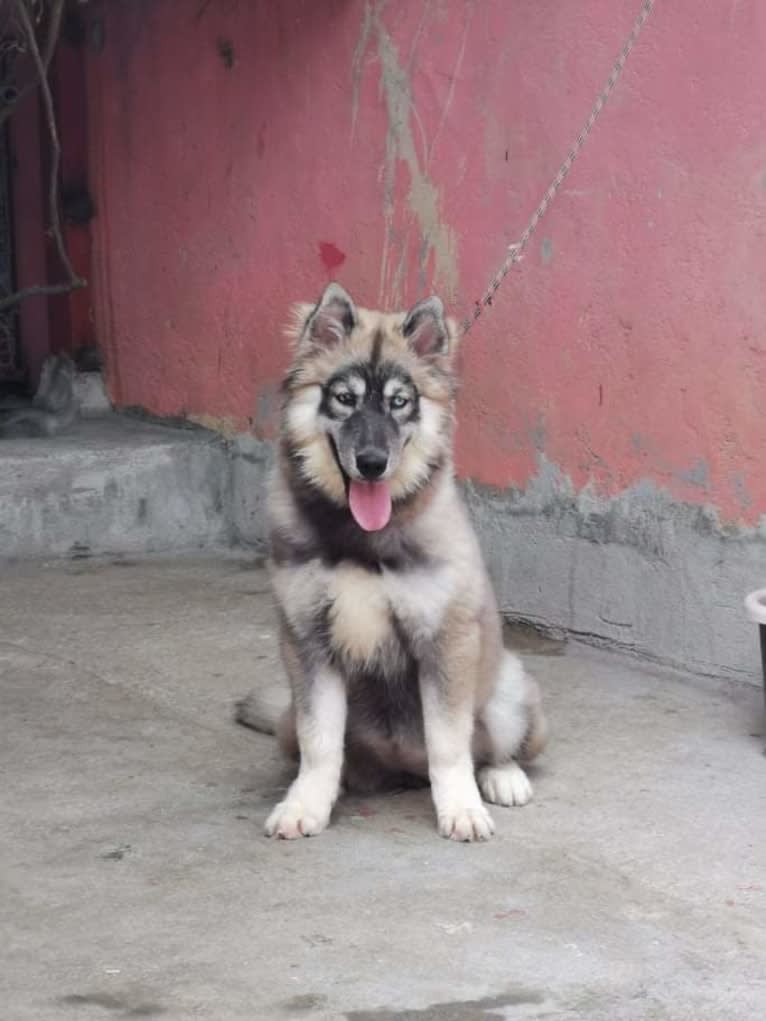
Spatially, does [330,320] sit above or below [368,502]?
above

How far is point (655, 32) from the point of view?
569 centimetres

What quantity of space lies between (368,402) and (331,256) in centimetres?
304

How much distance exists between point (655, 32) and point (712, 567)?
1.81 meters

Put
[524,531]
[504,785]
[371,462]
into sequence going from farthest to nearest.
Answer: [524,531]
[504,785]
[371,462]

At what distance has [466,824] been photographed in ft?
14.3

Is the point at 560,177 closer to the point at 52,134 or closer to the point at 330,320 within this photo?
the point at 330,320

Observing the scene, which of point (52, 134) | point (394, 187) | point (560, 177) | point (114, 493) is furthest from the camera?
point (52, 134)

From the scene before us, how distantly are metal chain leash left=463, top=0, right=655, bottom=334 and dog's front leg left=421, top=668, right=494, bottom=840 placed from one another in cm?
222

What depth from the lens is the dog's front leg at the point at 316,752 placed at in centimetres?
440

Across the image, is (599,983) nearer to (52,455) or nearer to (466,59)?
(466,59)

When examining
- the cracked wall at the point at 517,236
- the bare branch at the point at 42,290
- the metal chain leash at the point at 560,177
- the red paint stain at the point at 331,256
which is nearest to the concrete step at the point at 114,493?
the cracked wall at the point at 517,236

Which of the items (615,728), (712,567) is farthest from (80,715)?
(712,567)

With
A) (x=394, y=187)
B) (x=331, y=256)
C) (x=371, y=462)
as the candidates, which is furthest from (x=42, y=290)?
(x=371, y=462)

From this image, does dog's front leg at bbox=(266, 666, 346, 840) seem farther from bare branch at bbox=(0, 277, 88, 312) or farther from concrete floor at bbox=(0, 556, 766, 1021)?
bare branch at bbox=(0, 277, 88, 312)
